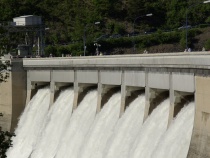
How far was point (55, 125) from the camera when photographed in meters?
49.4

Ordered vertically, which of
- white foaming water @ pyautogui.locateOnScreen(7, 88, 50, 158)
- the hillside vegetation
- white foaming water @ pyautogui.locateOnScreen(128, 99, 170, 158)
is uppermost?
the hillside vegetation

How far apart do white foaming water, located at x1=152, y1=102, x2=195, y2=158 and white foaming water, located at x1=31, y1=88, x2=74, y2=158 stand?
50.7 ft

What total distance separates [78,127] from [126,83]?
593cm

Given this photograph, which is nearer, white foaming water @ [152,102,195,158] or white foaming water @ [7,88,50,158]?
white foaming water @ [152,102,195,158]

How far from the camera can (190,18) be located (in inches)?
4589

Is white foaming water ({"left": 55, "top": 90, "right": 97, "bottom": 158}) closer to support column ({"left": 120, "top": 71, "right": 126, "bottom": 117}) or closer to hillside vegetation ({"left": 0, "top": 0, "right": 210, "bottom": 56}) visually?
support column ({"left": 120, "top": 71, "right": 126, "bottom": 117})

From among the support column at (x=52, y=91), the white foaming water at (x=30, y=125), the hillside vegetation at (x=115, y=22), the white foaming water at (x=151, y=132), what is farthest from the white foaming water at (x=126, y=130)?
the hillside vegetation at (x=115, y=22)

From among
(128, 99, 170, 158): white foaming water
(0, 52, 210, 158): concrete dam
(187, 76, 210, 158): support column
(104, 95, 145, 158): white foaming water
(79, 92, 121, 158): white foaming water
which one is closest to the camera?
(187, 76, 210, 158): support column

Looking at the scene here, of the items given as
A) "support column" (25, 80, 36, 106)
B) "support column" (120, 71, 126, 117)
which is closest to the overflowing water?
"support column" (120, 71, 126, 117)

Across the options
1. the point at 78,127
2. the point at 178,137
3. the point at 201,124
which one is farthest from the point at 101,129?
the point at 201,124

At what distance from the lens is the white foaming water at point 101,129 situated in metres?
40.8

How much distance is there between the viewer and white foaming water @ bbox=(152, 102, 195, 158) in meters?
30.7

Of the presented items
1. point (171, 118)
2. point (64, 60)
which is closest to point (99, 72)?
point (64, 60)

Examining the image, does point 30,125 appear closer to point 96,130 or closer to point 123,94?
point 96,130
